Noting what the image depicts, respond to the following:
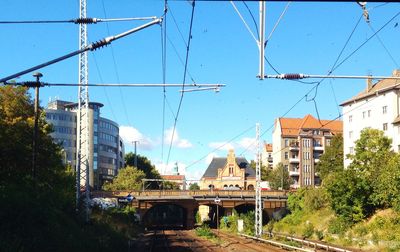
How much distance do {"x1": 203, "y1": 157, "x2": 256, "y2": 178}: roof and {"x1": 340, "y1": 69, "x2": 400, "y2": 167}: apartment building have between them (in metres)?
52.3

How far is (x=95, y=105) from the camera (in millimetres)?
137875

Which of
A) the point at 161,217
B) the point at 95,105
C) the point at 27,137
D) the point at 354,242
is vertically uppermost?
the point at 95,105

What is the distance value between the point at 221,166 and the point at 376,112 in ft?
230

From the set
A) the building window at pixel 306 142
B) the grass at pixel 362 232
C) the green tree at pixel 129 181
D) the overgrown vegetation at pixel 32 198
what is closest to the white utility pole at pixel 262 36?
the overgrown vegetation at pixel 32 198

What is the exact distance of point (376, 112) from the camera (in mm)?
85438

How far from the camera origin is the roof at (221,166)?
146 metres

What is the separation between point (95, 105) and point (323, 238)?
97096mm

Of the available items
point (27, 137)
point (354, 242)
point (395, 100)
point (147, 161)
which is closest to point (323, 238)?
point (354, 242)

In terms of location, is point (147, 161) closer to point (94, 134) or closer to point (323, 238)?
point (94, 134)

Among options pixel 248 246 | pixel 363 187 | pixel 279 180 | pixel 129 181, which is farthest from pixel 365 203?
pixel 129 181

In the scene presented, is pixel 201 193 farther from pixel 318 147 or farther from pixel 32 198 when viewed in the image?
pixel 32 198

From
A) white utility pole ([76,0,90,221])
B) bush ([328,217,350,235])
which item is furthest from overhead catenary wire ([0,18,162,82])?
bush ([328,217,350,235])

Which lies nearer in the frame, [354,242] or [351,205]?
[354,242]

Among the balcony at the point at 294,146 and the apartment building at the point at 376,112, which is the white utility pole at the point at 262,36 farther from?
the balcony at the point at 294,146
